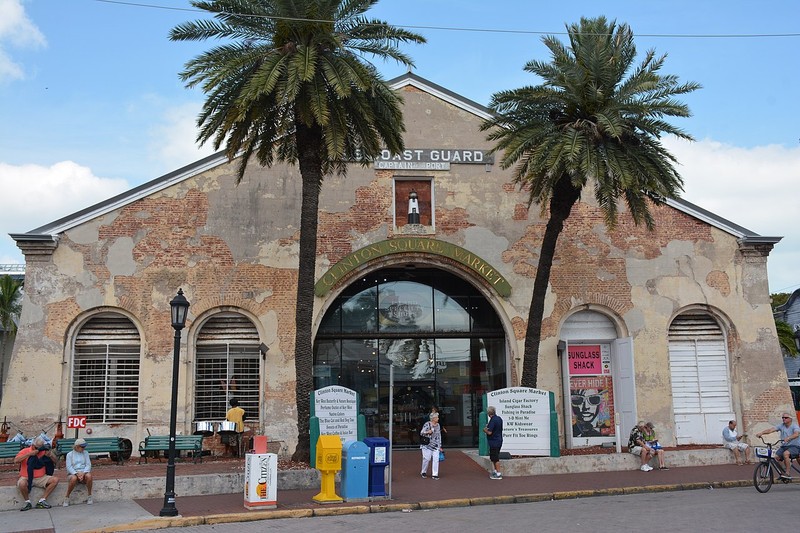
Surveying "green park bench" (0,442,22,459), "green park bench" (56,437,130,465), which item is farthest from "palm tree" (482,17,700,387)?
"green park bench" (0,442,22,459)

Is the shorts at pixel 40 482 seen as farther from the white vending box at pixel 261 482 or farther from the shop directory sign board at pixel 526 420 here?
the shop directory sign board at pixel 526 420

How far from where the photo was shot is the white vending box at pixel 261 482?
14.1 m

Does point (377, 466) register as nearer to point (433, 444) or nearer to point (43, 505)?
point (433, 444)

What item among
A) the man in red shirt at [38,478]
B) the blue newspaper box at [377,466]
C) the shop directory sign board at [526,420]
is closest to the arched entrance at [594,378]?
the shop directory sign board at [526,420]

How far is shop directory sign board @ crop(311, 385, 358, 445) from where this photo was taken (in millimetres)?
18094

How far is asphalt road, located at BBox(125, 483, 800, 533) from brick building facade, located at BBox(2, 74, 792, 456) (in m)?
7.89

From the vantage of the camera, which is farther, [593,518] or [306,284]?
[306,284]

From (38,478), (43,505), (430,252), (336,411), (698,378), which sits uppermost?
(430,252)

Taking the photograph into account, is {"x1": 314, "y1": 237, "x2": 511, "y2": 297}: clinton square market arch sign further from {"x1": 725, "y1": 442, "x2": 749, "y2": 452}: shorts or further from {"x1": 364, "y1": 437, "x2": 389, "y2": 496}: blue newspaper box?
{"x1": 364, "y1": 437, "x2": 389, "y2": 496}: blue newspaper box

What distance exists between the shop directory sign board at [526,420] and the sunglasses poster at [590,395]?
4.01m

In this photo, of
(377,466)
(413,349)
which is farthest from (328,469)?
(413,349)

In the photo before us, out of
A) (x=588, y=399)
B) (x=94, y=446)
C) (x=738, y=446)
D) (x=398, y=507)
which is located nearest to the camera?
(x=398, y=507)

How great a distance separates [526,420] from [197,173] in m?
12.3

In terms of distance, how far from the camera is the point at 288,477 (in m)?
16.6
